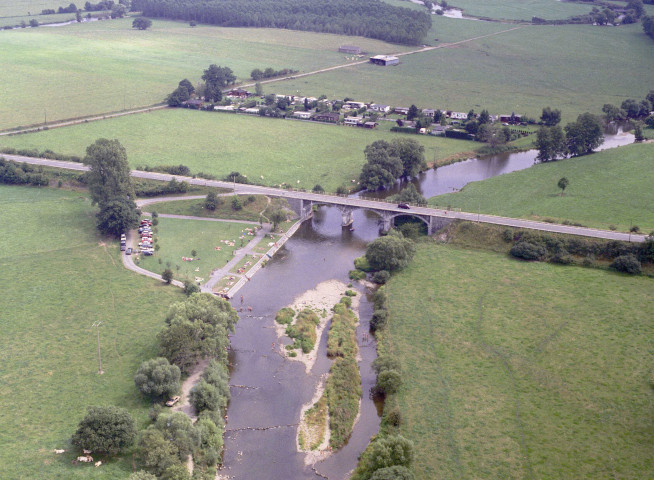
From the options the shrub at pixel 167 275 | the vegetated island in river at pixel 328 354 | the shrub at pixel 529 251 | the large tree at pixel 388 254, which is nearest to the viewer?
the vegetated island in river at pixel 328 354

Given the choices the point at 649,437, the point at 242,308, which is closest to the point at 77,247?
the point at 242,308

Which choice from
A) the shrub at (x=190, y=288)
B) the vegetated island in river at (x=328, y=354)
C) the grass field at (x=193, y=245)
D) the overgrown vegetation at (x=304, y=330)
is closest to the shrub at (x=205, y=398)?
the vegetated island in river at (x=328, y=354)

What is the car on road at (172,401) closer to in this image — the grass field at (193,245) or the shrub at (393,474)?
the shrub at (393,474)

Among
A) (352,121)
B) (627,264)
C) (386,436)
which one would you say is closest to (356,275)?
(386,436)

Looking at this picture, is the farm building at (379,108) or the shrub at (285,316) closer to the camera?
the shrub at (285,316)

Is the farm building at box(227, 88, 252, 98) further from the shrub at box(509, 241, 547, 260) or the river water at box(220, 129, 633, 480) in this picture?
the shrub at box(509, 241, 547, 260)
